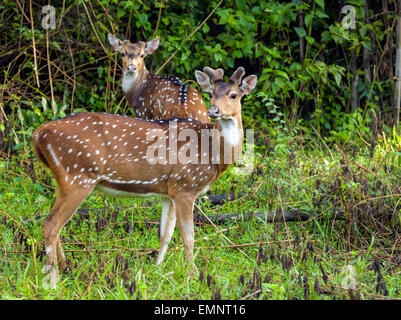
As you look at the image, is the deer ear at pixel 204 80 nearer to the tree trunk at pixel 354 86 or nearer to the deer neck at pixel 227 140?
the deer neck at pixel 227 140

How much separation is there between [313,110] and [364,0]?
71.1 inches

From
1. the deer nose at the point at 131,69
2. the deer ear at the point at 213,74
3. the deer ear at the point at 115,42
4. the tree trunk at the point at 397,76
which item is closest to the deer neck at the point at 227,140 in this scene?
the deer ear at the point at 213,74

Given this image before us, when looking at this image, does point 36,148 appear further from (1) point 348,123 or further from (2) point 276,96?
(1) point 348,123

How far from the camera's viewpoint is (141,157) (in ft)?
17.9

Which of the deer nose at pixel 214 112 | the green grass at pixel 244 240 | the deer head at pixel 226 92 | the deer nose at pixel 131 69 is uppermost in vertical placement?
the deer nose at pixel 131 69

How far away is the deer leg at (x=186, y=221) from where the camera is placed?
551 centimetres

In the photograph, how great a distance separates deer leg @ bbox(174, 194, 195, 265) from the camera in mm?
5508

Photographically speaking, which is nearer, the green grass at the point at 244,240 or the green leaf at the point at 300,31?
the green grass at the point at 244,240

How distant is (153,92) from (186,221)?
2.72 meters

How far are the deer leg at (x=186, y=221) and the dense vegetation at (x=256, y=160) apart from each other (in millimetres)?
91

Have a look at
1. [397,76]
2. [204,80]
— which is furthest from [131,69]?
[397,76]

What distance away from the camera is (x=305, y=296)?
4.50m

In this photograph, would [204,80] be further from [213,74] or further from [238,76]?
[238,76]

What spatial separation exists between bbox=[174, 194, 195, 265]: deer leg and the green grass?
0.10 meters
